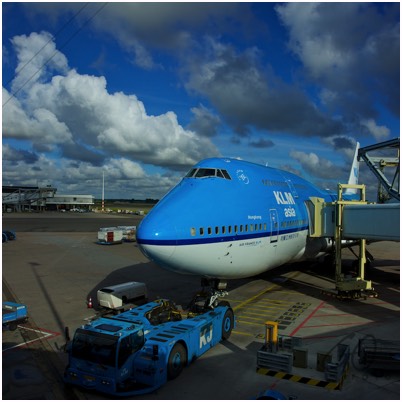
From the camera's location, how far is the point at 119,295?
2106 cm

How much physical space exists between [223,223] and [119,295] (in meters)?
8.42

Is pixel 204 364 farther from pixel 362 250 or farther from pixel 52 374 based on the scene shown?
pixel 362 250

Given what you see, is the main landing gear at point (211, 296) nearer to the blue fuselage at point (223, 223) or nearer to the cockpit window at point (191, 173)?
the blue fuselage at point (223, 223)

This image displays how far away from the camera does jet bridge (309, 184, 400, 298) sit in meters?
21.1

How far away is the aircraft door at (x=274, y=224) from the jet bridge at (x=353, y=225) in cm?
563

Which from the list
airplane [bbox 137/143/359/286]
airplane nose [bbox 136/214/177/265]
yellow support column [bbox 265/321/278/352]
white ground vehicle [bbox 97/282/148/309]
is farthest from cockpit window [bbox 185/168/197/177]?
white ground vehicle [bbox 97/282/148/309]

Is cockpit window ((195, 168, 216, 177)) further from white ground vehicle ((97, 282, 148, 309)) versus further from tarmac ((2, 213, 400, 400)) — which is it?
white ground vehicle ((97, 282, 148, 309))

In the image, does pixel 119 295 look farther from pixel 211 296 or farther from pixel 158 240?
pixel 158 240

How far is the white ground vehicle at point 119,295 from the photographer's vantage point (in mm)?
20641

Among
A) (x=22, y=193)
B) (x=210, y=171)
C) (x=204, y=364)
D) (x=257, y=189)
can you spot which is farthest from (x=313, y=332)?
(x=22, y=193)

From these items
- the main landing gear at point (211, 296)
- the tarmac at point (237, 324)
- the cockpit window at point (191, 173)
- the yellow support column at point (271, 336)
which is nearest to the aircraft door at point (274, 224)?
the main landing gear at point (211, 296)

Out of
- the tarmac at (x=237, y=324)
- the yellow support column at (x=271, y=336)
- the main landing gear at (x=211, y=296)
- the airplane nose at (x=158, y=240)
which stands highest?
the airplane nose at (x=158, y=240)

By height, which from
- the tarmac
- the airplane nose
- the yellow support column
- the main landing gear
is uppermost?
the airplane nose

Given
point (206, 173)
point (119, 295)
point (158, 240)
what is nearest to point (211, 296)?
point (158, 240)
